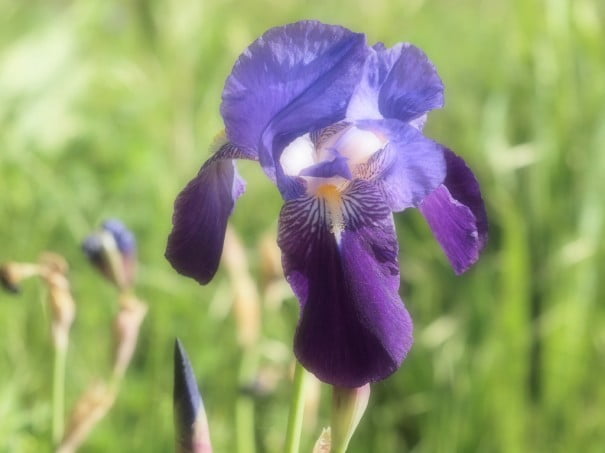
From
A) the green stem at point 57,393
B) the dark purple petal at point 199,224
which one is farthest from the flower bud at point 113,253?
the dark purple petal at point 199,224

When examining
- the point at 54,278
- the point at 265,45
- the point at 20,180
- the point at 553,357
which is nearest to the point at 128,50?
the point at 20,180

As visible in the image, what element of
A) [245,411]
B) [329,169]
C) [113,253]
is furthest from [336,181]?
[245,411]

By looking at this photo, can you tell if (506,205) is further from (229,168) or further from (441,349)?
(229,168)

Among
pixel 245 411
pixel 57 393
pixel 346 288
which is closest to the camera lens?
pixel 346 288

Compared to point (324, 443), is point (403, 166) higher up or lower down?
higher up

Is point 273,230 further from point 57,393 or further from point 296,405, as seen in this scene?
point 296,405

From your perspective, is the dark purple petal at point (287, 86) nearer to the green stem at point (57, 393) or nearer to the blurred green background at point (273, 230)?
the green stem at point (57, 393)
